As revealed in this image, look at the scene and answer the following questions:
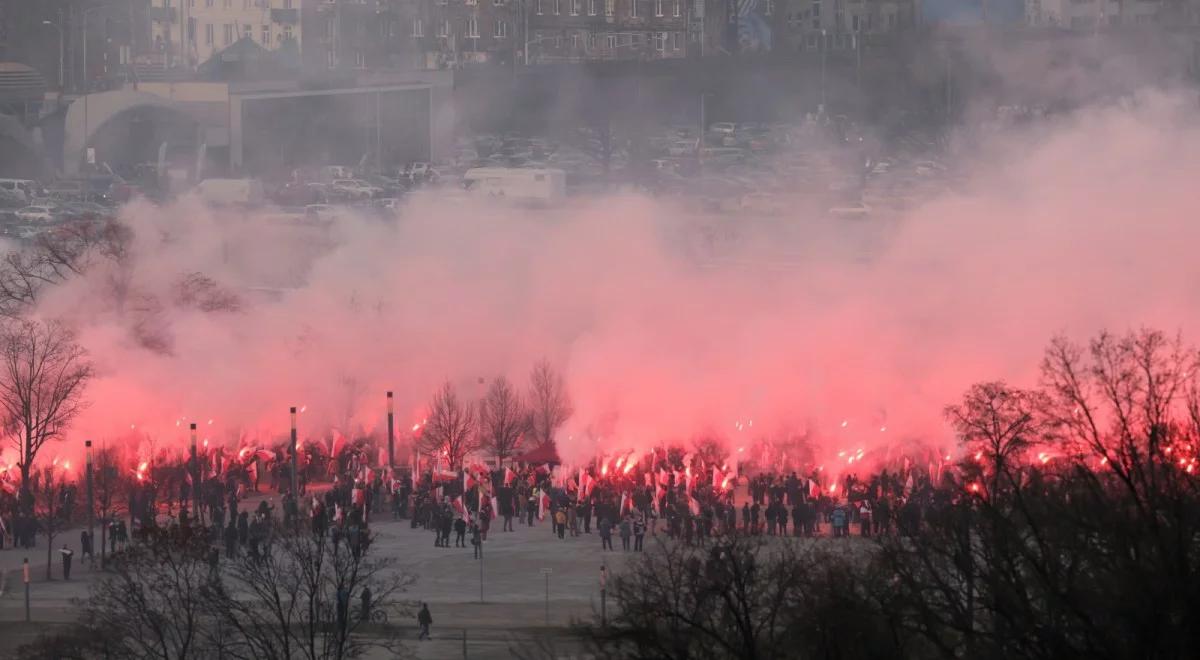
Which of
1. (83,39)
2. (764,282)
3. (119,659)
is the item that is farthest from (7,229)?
(119,659)

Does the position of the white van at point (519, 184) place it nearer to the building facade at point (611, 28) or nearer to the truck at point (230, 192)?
the truck at point (230, 192)

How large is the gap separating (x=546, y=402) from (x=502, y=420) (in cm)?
156

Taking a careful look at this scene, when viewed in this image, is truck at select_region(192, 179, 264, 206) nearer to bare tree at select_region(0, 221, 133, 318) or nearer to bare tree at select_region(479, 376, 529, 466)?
bare tree at select_region(0, 221, 133, 318)

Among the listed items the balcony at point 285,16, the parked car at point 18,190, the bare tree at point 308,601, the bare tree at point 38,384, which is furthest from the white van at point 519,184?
the bare tree at point 308,601

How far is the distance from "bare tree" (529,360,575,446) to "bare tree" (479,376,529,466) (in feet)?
0.76

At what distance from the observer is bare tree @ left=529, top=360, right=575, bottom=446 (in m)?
40.7

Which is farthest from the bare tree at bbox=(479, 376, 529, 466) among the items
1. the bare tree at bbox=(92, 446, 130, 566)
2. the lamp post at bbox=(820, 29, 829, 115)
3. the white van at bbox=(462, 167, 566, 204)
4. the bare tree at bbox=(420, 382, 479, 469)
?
the lamp post at bbox=(820, 29, 829, 115)

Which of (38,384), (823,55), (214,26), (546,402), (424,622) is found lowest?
(424,622)

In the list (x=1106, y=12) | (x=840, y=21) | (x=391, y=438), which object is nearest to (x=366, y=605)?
(x=391, y=438)

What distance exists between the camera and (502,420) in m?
40.2

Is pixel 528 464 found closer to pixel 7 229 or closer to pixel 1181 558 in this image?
pixel 1181 558

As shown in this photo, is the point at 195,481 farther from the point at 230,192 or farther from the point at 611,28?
the point at 611,28

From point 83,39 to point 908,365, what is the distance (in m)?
50.9

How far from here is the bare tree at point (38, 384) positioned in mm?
37250
